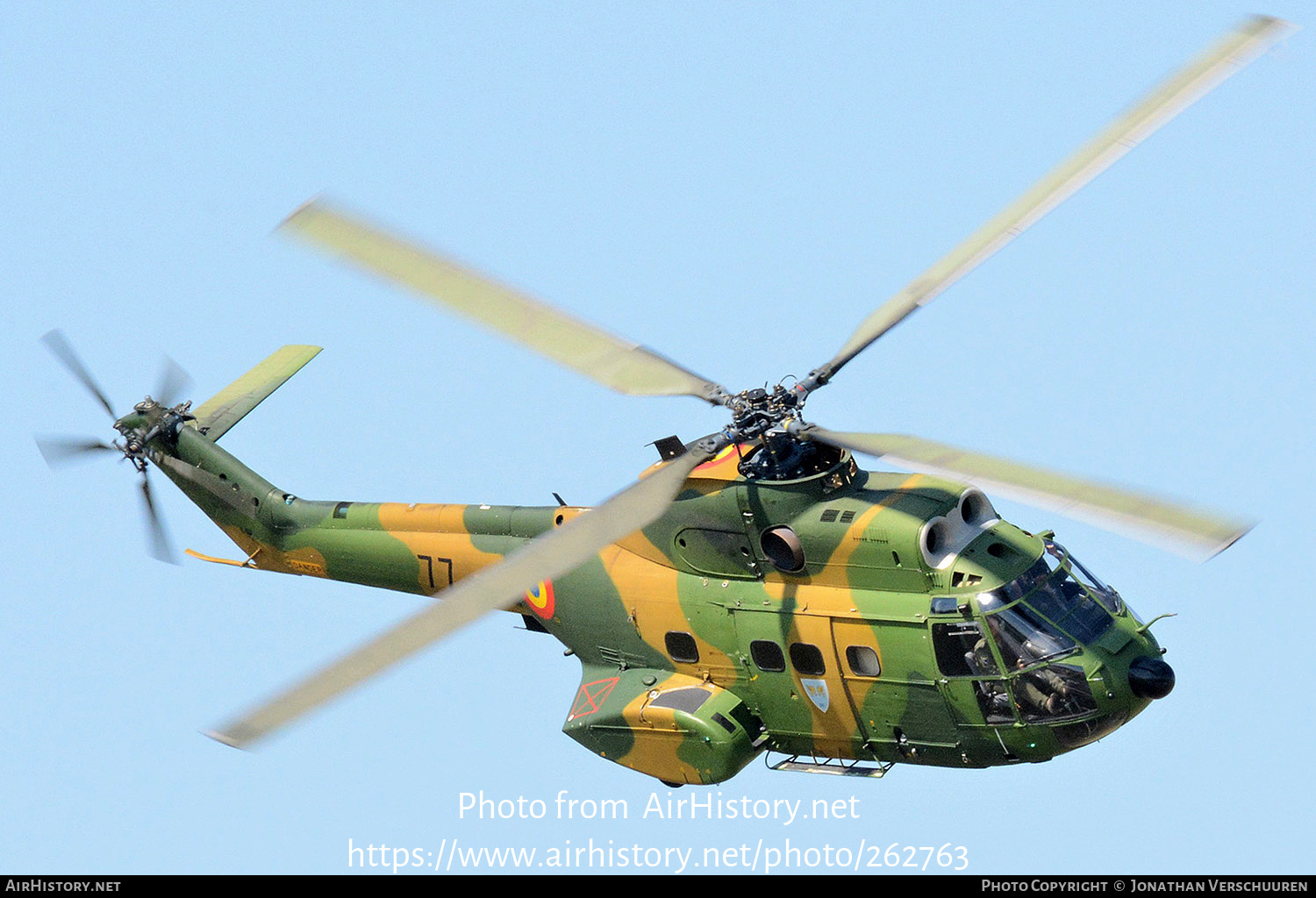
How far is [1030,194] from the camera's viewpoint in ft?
56.3

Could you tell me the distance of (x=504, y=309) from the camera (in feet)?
58.6

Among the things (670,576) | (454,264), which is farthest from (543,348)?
(670,576)

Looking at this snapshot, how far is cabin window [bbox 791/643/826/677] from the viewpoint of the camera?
700 inches

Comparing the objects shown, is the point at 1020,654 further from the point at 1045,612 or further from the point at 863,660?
the point at 863,660

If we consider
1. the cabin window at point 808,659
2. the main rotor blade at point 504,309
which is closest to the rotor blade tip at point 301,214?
the main rotor blade at point 504,309

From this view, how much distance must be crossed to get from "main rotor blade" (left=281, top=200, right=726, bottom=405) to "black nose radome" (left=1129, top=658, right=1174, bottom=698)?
15.3ft

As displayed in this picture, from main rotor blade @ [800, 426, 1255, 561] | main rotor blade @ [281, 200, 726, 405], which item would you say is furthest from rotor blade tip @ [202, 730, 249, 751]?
main rotor blade @ [800, 426, 1255, 561]

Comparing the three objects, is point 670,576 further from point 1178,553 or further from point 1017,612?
point 1178,553

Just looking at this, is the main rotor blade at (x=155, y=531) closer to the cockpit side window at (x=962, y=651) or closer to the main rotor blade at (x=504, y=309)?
the main rotor blade at (x=504, y=309)

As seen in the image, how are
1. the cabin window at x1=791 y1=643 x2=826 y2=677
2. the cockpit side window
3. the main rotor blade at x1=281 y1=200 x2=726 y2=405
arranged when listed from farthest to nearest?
the cabin window at x1=791 y1=643 x2=826 y2=677, the main rotor blade at x1=281 y1=200 x2=726 y2=405, the cockpit side window

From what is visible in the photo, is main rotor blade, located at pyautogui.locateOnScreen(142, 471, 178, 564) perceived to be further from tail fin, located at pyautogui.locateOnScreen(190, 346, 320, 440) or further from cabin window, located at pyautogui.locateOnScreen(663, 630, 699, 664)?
cabin window, located at pyautogui.locateOnScreen(663, 630, 699, 664)

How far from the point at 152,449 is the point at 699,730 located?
8.01 metres

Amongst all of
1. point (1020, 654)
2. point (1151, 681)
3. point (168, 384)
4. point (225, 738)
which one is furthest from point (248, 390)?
point (1151, 681)

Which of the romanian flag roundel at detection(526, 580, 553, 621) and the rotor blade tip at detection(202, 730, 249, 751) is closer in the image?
the rotor blade tip at detection(202, 730, 249, 751)
